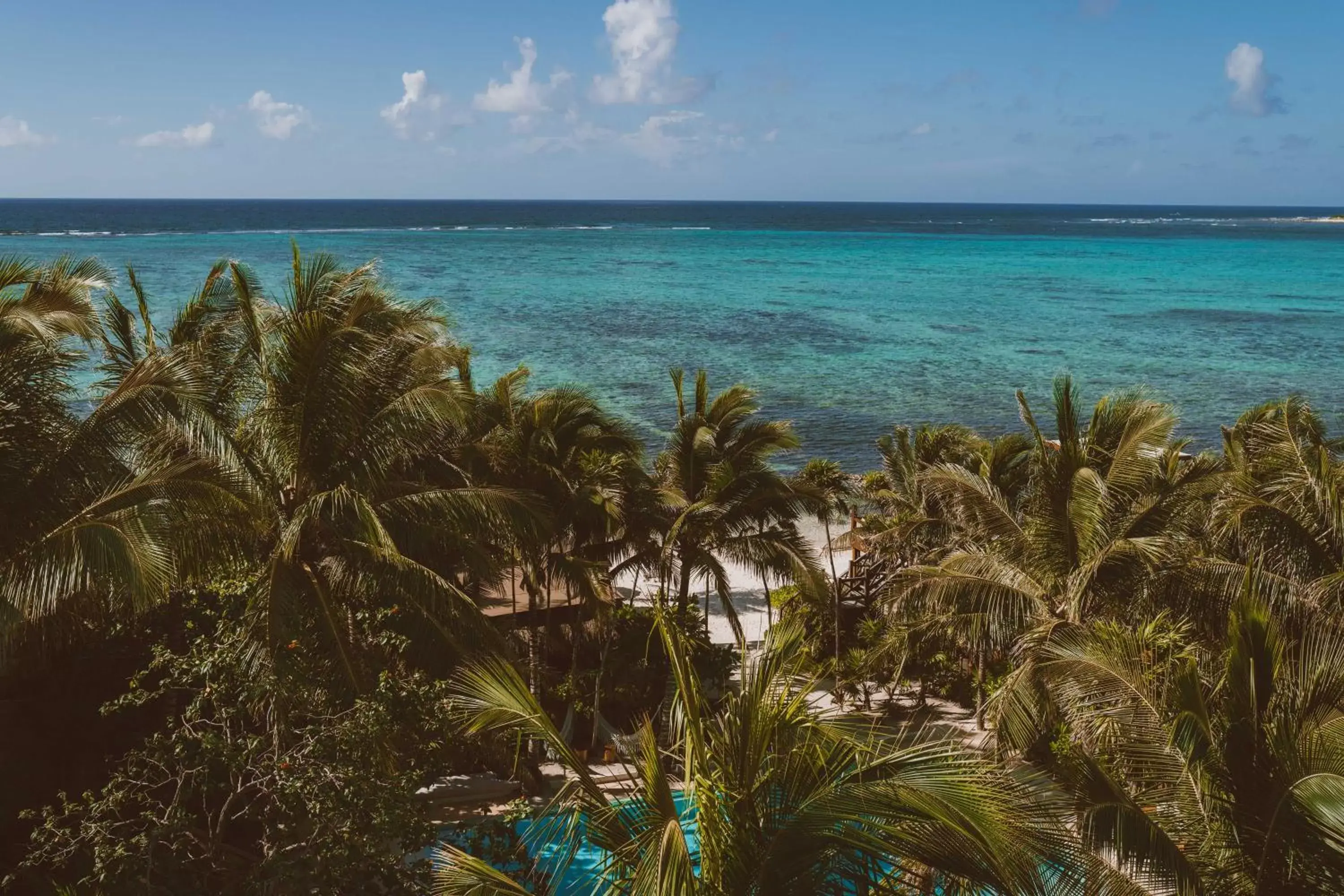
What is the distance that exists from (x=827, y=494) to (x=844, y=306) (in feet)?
169

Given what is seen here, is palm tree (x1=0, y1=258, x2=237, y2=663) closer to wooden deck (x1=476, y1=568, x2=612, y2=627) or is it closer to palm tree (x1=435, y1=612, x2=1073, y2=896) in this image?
palm tree (x1=435, y1=612, x2=1073, y2=896)

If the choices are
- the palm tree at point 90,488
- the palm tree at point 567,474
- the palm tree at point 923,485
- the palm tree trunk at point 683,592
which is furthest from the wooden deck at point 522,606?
the palm tree at point 90,488

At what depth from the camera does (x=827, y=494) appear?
51.0 feet

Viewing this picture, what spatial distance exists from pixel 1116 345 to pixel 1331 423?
665 inches

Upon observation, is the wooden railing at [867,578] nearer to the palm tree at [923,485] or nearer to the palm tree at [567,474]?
the palm tree at [923,485]

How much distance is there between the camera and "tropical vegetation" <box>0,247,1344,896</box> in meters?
5.55

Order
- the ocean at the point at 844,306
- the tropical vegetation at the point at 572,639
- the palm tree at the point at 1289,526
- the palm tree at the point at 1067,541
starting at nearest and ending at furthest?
the tropical vegetation at the point at 572,639, the palm tree at the point at 1289,526, the palm tree at the point at 1067,541, the ocean at the point at 844,306

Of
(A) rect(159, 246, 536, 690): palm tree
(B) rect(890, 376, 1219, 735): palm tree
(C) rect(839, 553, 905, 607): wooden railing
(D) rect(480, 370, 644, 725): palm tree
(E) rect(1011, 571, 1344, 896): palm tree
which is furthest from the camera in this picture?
(C) rect(839, 553, 905, 607): wooden railing

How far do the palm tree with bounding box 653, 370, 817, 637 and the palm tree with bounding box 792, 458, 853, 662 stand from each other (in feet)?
0.80

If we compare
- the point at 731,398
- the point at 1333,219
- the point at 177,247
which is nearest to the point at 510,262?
the point at 177,247

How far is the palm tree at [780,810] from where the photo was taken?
4.86 m

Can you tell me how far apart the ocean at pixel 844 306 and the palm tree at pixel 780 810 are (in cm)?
1077

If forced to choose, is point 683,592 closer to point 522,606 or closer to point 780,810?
point 522,606

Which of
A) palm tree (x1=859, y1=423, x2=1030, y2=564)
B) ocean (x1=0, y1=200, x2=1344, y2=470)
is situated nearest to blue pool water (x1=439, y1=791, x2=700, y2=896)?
palm tree (x1=859, y1=423, x2=1030, y2=564)
